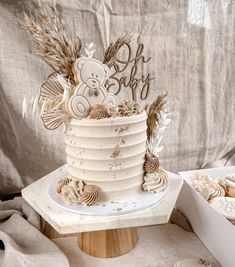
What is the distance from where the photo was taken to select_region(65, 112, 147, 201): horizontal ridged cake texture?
65 centimetres

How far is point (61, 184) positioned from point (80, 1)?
21.4 inches

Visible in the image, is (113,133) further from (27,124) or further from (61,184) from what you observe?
(27,124)

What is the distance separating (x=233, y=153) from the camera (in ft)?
3.94

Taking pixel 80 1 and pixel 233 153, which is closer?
pixel 80 1

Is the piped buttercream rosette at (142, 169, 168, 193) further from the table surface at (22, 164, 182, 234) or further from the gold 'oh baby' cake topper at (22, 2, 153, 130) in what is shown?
the gold 'oh baby' cake topper at (22, 2, 153, 130)

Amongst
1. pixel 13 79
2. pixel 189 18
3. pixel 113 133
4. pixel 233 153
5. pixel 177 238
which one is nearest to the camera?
pixel 113 133

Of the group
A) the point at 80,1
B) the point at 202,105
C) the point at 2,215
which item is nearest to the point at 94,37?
the point at 80,1

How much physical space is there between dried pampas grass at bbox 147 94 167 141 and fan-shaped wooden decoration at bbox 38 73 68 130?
0.20m

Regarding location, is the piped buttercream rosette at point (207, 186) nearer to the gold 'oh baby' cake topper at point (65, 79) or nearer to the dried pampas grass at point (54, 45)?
the gold 'oh baby' cake topper at point (65, 79)

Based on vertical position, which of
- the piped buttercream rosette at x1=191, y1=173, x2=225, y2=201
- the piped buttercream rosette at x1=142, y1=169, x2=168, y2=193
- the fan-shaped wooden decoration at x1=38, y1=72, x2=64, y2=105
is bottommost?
the piped buttercream rosette at x1=191, y1=173, x2=225, y2=201

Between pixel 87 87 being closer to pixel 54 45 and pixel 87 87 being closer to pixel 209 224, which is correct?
pixel 54 45

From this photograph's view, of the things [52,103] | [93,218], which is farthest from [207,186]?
[52,103]

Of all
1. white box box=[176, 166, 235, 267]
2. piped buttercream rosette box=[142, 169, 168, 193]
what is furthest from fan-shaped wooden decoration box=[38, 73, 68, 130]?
white box box=[176, 166, 235, 267]

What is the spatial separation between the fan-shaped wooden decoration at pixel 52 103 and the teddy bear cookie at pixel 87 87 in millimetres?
31
